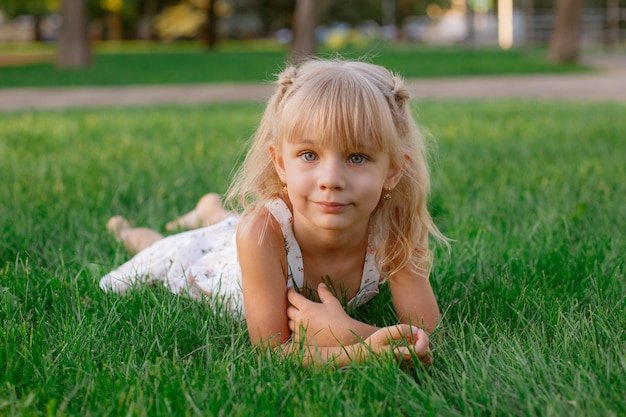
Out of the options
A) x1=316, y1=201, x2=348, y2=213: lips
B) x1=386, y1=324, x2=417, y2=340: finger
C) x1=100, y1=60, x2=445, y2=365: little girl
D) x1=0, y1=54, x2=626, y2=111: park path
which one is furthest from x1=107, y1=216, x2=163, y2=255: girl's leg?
x1=0, y1=54, x2=626, y2=111: park path

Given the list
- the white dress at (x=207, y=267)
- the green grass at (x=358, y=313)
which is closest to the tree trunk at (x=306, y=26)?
the green grass at (x=358, y=313)

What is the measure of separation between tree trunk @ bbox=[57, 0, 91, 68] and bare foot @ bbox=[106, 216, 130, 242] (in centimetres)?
1564

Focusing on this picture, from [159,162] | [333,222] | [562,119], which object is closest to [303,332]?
[333,222]

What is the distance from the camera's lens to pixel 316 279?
8.15ft

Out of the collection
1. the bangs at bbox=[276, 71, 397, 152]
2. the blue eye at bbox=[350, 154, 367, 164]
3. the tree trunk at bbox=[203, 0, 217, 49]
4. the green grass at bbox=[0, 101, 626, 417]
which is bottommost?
the green grass at bbox=[0, 101, 626, 417]

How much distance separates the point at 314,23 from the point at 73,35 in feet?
17.8

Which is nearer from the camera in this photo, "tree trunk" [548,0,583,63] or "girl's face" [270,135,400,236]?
"girl's face" [270,135,400,236]

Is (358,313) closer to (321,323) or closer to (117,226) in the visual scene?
(321,323)

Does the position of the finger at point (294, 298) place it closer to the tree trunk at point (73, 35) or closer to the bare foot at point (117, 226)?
the bare foot at point (117, 226)

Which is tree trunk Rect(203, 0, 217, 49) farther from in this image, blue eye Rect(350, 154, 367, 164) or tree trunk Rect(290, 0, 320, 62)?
blue eye Rect(350, 154, 367, 164)

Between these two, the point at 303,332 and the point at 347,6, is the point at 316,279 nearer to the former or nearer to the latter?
the point at 303,332

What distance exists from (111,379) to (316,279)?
74cm

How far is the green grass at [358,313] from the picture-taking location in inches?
71.8

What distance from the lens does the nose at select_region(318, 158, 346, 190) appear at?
82.0 inches
